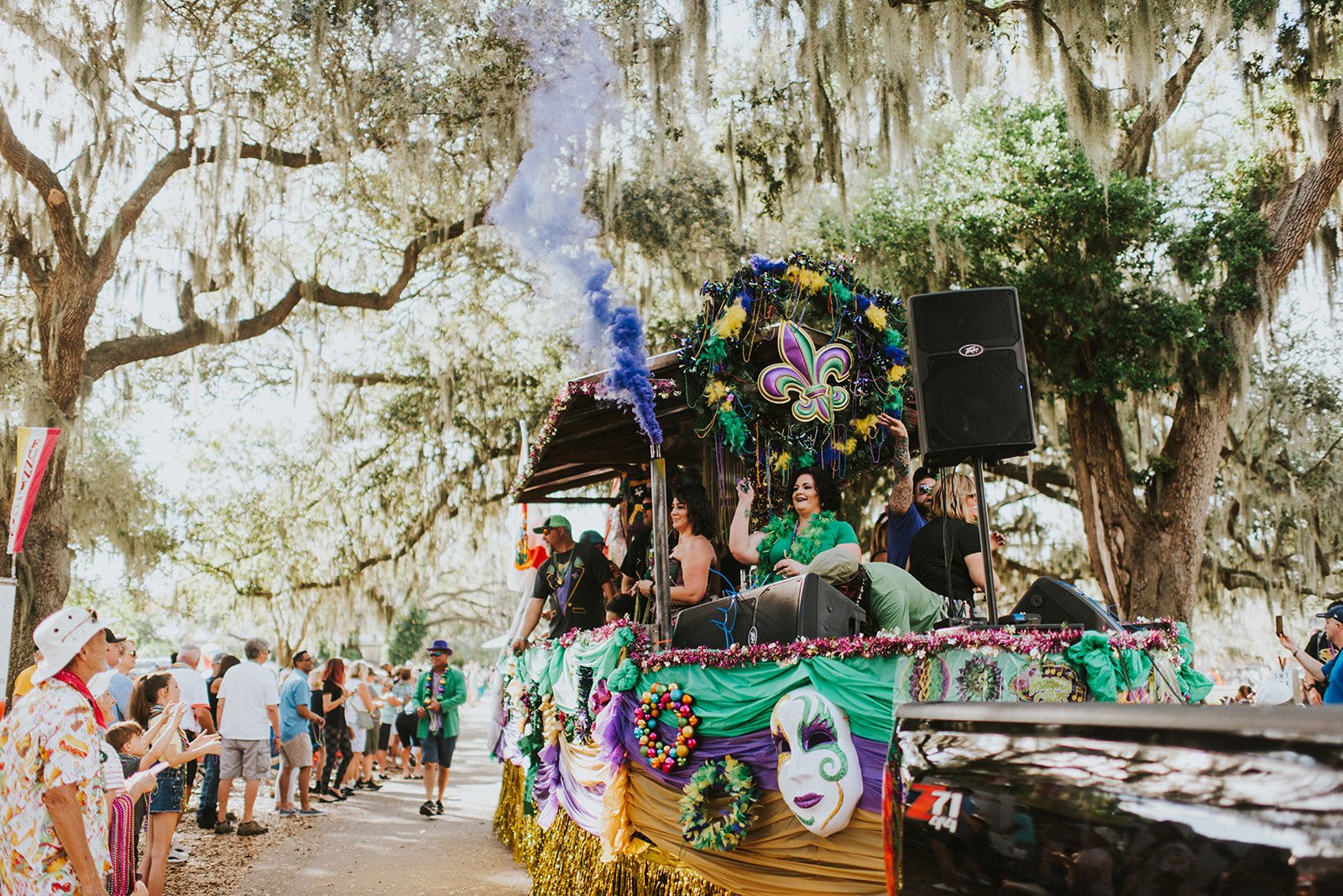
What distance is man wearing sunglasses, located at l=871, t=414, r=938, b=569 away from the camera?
7117 mm

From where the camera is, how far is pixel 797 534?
6.26 m

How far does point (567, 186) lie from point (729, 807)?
24.5 ft

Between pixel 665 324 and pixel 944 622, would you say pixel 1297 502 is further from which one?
pixel 944 622

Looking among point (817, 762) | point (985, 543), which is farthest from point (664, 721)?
point (985, 543)

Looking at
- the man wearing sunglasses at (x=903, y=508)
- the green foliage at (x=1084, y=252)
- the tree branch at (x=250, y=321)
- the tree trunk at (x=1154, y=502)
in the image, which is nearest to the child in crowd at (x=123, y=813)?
the man wearing sunglasses at (x=903, y=508)

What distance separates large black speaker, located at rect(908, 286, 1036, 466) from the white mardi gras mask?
1472mm

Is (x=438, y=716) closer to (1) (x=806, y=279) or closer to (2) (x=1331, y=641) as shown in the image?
(1) (x=806, y=279)

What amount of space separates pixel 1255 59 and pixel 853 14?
488 cm

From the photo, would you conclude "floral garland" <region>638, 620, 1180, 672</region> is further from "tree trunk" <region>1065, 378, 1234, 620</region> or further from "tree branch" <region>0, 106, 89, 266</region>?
"tree branch" <region>0, 106, 89, 266</region>

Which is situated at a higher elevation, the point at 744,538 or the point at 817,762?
the point at 744,538

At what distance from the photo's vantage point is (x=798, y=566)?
5.86 m

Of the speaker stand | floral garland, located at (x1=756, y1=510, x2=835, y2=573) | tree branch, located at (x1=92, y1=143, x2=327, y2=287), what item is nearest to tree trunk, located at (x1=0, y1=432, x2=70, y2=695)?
tree branch, located at (x1=92, y1=143, x2=327, y2=287)

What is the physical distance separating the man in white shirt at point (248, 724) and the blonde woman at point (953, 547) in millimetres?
6742

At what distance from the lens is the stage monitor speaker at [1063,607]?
456 cm
